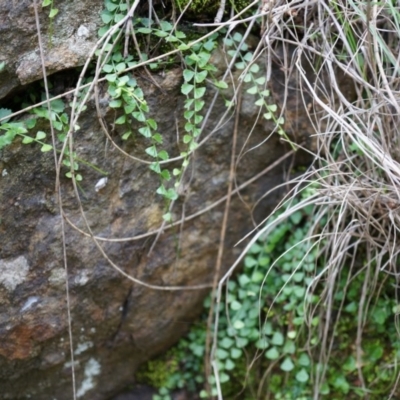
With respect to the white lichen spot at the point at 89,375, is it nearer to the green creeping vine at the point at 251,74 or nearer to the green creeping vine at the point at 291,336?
the green creeping vine at the point at 291,336

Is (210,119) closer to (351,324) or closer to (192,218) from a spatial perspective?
(192,218)

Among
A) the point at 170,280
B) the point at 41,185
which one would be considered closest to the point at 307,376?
the point at 170,280

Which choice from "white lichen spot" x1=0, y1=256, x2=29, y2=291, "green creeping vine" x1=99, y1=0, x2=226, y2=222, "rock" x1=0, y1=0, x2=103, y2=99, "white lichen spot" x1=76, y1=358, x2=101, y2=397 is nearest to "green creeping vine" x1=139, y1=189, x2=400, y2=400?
"white lichen spot" x1=76, y1=358, x2=101, y2=397

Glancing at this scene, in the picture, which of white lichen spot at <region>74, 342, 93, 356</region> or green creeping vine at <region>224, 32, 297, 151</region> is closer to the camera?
green creeping vine at <region>224, 32, 297, 151</region>

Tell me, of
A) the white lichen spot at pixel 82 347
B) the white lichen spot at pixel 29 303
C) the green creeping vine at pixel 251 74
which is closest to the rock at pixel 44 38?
the green creeping vine at pixel 251 74

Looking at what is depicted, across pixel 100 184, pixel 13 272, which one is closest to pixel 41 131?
pixel 100 184

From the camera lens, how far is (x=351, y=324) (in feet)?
4.96

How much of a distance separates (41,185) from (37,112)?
0.16m

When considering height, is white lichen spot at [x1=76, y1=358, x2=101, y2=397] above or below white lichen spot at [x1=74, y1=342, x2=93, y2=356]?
below

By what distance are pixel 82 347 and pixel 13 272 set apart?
0.90 ft

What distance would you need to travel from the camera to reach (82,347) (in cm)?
148

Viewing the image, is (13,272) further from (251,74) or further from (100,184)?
(251,74)

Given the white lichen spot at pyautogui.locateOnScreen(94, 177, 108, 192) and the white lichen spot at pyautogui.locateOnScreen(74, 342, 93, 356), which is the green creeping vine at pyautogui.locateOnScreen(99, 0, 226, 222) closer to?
the white lichen spot at pyautogui.locateOnScreen(94, 177, 108, 192)

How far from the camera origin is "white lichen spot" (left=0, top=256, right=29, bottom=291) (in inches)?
52.1
